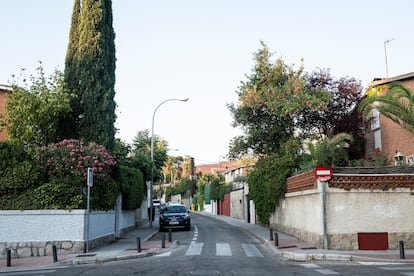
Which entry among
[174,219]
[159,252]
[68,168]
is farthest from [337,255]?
[174,219]

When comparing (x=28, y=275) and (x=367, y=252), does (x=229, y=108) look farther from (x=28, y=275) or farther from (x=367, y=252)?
(x=28, y=275)

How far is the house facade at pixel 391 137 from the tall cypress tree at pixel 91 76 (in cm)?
1408

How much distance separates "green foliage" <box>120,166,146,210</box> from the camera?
25.3 meters

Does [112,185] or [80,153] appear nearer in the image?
[80,153]

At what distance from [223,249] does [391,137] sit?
13.4 metres

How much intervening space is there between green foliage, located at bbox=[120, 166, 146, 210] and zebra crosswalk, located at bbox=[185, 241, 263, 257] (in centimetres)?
701

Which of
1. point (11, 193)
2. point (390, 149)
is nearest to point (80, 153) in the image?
point (11, 193)

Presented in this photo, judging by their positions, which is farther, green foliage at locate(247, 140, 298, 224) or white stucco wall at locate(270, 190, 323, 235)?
green foliage at locate(247, 140, 298, 224)

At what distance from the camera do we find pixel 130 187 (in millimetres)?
26156

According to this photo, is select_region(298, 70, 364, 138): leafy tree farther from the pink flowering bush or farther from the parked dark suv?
the pink flowering bush

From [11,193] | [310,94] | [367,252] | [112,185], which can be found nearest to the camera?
[367,252]

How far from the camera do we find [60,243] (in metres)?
16.5

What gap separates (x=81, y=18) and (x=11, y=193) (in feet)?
31.0

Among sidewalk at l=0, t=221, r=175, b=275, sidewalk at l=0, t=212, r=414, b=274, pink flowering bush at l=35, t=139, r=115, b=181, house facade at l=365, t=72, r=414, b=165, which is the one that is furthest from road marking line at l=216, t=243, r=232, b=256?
house facade at l=365, t=72, r=414, b=165
